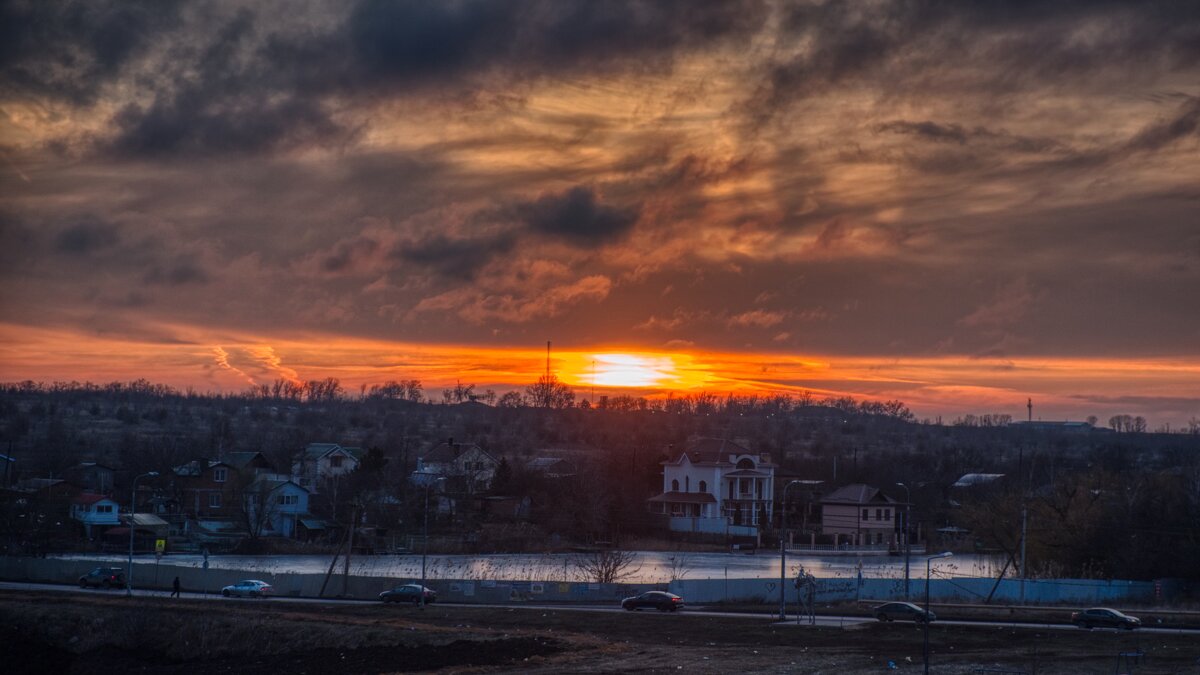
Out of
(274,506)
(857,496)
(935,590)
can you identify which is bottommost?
(935,590)

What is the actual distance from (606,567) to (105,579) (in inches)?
1127

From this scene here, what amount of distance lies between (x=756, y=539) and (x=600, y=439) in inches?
2855

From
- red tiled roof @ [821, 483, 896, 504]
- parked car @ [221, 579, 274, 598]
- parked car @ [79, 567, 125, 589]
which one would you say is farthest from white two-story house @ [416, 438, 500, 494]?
parked car @ [221, 579, 274, 598]

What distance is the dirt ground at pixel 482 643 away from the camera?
39.6 m

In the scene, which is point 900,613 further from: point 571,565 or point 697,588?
point 571,565

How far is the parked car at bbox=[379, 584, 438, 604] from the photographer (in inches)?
2367

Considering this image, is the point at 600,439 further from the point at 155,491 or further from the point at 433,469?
the point at 155,491

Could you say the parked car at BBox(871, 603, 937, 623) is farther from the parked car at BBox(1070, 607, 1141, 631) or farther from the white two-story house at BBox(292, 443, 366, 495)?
the white two-story house at BBox(292, 443, 366, 495)

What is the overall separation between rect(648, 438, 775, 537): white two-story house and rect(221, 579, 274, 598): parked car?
165 ft

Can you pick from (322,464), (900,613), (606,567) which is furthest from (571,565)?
(322,464)

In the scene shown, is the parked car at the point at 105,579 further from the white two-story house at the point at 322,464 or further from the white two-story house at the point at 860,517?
the white two-story house at the point at 860,517

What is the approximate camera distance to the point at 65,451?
13788cm

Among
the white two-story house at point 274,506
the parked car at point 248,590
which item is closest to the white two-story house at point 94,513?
the white two-story house at point 274,506

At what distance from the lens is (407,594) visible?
6016cm
